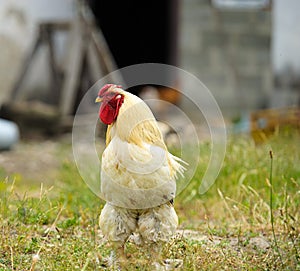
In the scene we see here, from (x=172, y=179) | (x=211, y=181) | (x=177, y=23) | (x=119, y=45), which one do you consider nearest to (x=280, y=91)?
(x=177, y=23)

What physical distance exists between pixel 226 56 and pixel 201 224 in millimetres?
6375

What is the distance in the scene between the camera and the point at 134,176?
9.26ft

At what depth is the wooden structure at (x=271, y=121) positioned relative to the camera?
636 cm

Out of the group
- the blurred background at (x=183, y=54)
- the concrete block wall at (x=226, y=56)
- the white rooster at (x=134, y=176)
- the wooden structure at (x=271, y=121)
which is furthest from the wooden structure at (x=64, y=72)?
the white rooster at (x=134, y=176)

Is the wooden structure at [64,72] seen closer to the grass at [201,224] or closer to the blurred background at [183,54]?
the blurred background at [183,54]

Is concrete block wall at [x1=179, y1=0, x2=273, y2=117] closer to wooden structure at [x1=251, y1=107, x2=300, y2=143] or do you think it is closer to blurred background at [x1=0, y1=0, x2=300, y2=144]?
blurred background at [x1=0, y1=0, x2=300, y2=144]

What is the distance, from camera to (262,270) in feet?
9.91

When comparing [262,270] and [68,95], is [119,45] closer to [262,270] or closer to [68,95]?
[68,95]

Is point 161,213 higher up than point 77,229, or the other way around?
point 161,213

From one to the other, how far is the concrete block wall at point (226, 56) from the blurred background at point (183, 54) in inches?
0.7

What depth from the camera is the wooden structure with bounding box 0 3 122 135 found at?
8.41 metres

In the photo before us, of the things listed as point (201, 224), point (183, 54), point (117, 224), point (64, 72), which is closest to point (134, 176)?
point (117, 224)

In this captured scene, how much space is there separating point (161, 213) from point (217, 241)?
0.81m

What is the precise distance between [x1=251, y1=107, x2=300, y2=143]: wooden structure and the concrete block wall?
9.89ft
